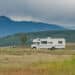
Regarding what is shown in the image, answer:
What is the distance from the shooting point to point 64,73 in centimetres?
1584

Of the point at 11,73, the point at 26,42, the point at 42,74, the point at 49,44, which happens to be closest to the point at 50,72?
the point at 42,74

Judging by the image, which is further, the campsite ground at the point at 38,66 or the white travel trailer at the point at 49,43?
the white travel trailer at the point at 49,43

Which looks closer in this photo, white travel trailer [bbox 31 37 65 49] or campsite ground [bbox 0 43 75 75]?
campsite ground [bbox 0 43 75 75]

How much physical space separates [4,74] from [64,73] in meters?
3.05

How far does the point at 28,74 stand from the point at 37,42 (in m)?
51.2

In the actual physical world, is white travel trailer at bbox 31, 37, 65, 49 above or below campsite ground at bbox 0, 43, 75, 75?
above

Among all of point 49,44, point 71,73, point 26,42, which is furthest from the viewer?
point 26,42

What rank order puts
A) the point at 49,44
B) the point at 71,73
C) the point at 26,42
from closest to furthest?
the point at 71,73
the point at 49,44
the point at 26,42

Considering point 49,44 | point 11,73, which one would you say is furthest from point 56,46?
point 11,73

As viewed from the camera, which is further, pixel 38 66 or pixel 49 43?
pixel 49 43

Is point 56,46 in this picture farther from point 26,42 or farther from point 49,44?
point 26,42

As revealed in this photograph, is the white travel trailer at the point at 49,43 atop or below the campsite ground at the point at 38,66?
atop

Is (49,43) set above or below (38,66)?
above

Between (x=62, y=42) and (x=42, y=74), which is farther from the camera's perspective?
(x=62, y=42)
